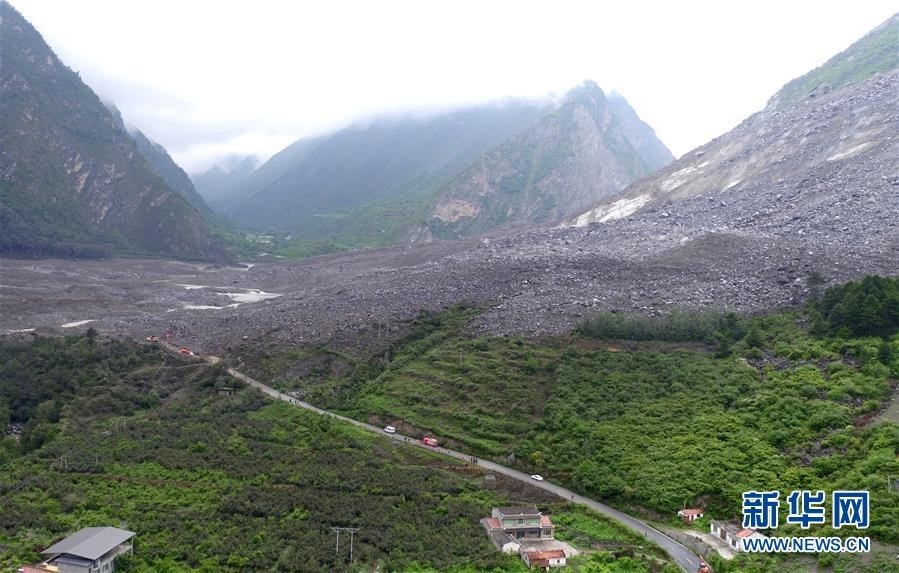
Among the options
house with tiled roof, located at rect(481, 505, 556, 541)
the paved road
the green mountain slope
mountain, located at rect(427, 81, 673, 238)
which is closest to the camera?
the paved road

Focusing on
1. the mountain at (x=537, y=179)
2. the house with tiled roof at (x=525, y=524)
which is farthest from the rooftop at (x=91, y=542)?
the mountain at (x=537, y=179)

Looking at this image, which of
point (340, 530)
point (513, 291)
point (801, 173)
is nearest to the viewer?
point (340, 530)

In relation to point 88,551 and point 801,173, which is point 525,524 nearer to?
point 88,551

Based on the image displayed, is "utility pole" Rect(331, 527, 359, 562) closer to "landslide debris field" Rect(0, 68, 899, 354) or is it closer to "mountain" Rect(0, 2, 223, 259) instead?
"landslide debris field" Rect(0, 68, 899, 354)

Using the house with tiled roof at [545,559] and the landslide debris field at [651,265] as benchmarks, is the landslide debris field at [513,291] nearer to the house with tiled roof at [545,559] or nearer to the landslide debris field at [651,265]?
the landslide debris field at [651,265]

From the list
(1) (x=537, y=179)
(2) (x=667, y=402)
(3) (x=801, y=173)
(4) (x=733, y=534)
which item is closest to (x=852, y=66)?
(3) (x=801, y=173)

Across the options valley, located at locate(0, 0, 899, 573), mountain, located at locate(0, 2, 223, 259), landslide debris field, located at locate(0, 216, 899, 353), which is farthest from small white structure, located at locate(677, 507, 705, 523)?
mountain, located at locate(0, 2, 223, 259)

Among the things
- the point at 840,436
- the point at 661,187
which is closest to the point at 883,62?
the point at 661,187
